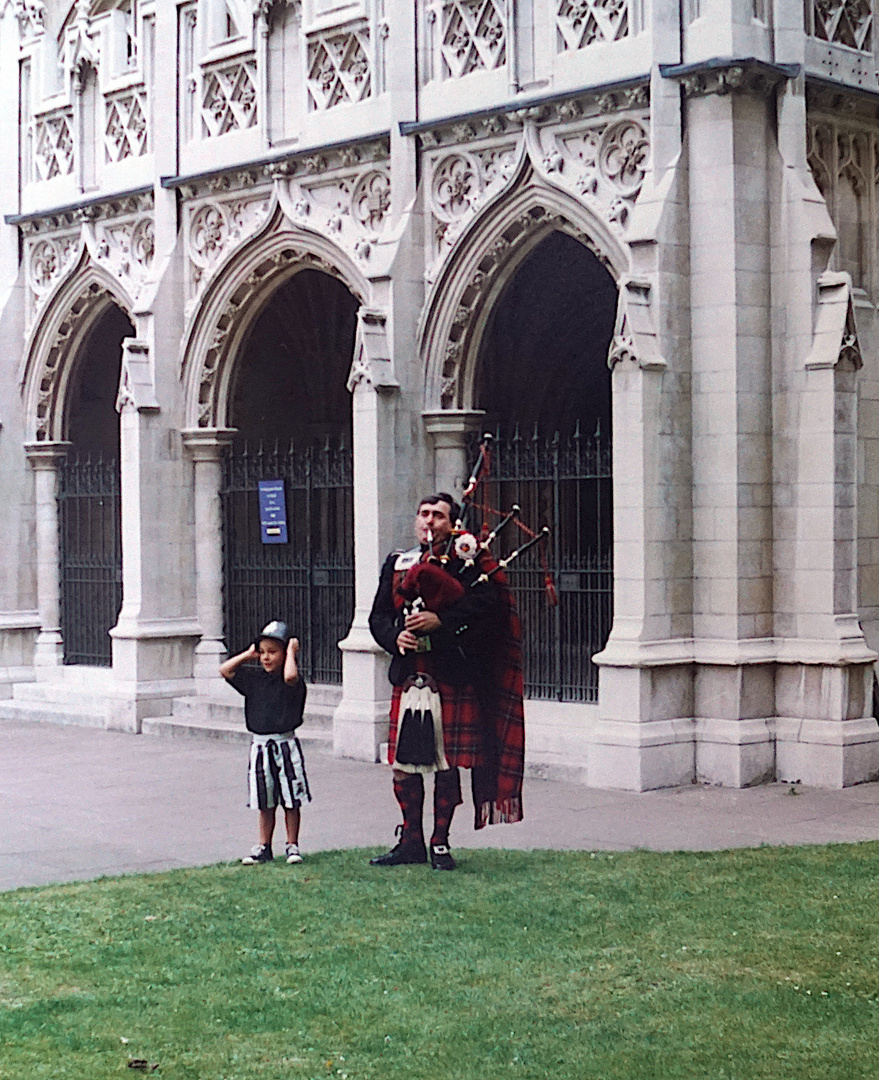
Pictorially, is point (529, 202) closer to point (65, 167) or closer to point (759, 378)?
point (759, 378)

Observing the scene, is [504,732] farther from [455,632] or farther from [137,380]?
[137,380]

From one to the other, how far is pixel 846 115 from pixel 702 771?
5.19 meters

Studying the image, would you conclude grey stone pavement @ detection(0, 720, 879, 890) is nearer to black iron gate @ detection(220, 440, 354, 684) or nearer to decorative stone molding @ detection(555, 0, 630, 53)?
black iron gate @ detection(220, 440, 354, 684)

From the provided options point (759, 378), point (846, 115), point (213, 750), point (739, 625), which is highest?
point (846, 115)

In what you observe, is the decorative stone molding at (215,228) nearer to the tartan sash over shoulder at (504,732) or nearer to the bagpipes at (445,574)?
the bagpipes at (445,574)

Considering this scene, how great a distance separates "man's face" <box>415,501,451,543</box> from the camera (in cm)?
905

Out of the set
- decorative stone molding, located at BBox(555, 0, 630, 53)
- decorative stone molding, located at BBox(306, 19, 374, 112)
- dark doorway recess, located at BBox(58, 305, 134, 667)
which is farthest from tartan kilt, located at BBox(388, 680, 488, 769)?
dark doorway recess, located at BBox(58, 305, 134, 667)

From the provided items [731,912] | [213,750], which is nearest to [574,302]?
[213,750]

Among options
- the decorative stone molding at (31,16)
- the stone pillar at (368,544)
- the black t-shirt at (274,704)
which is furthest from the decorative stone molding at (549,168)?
the decorative stone molding at (31,16)

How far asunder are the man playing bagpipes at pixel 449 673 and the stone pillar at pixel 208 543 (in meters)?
8.35

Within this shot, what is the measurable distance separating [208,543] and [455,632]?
8.79 meters

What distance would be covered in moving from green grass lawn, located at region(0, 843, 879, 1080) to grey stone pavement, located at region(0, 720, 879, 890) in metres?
0.83

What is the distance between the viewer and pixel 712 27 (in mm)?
12953

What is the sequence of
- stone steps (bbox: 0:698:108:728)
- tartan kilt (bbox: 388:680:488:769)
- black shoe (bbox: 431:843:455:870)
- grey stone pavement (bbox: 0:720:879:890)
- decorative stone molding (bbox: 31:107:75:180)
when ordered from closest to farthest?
tartan kilt (bbox: 388:680:488:769)
black shoe (bbox: 431:843:455:870)
grey stone pavement (bbox: 0:720:879:890)
stone steps (bbox: 0:698:108:728)
decorative stone molding (bbox: 31:107:75:180)
